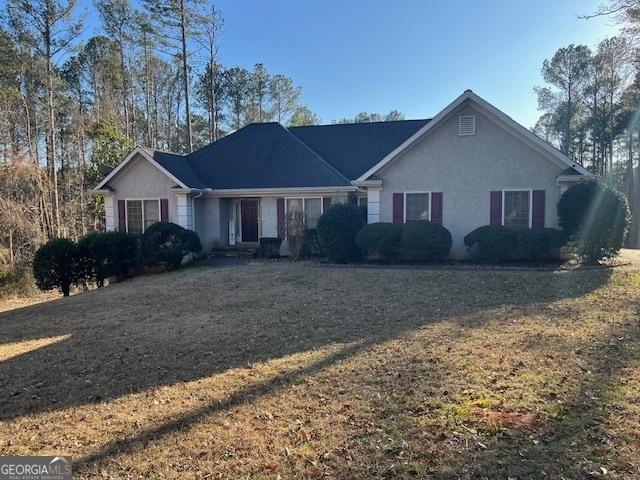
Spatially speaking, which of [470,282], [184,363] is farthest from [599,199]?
[184,363]

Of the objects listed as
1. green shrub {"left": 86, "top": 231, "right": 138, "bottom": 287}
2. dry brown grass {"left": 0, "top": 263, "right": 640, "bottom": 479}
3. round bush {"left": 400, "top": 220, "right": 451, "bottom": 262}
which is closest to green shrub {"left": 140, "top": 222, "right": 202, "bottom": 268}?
green shrub {"left": 86, "top": 231, "right": 138, "bottom": 287}

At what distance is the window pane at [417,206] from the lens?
50.6 feet

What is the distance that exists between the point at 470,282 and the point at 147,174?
12767mm

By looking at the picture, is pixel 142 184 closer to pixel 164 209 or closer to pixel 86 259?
pixel 164 209

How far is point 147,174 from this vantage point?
58.7 ft

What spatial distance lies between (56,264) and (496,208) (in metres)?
14.2

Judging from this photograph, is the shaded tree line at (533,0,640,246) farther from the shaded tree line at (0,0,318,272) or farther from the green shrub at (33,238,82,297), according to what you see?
the green shrub at (33,238,82,297)

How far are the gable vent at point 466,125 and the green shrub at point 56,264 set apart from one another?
13169mm

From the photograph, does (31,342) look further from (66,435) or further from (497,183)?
(497,183)

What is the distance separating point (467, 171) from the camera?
14.9 meters

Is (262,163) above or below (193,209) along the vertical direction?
above

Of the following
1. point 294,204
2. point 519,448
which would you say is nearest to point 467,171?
point 294,204

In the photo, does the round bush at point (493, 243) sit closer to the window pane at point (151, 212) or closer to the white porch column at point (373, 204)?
the white porch column at point (373, 204)

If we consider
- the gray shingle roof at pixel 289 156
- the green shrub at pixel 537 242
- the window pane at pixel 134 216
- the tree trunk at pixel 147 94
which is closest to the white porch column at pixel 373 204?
the gray shingle roof at pixel 289 156
